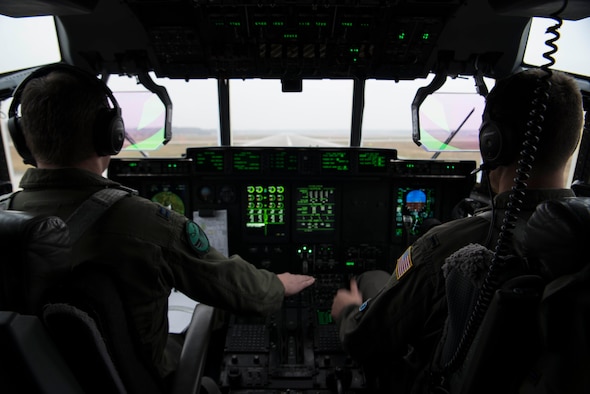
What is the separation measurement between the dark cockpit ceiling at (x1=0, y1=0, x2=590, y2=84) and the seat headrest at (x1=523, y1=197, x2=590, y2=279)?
3.64 feet

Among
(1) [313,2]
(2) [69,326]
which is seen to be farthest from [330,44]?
(2) [69,326]

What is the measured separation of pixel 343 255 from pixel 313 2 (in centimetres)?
142

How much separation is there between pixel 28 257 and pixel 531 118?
1.06 meters

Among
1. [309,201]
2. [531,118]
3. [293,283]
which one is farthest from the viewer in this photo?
[309,201]

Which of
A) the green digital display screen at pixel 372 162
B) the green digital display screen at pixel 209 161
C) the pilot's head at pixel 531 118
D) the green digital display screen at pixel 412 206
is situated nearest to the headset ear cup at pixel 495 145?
the pilot's head at pixel 531 118

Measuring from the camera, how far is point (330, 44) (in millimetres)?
1830

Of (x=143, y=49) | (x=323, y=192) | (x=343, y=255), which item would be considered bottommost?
(x=343, y=255)

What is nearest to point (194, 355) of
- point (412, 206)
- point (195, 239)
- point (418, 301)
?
point (195, 239)

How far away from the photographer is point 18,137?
3.66 feet

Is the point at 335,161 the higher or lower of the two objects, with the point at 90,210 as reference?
lower

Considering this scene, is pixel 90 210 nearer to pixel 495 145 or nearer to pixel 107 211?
pixel 107 211

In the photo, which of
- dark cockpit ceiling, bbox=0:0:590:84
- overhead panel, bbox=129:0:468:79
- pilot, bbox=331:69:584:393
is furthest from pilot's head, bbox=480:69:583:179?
overhead panel, bbox=129:0:468:79

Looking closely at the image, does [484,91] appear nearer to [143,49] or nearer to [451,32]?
[451,32]

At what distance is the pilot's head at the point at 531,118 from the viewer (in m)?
0.94
